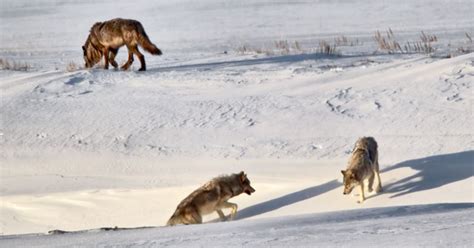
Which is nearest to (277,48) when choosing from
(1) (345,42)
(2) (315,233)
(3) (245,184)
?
(1) (345,42)

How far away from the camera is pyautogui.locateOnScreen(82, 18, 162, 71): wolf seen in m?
17.4

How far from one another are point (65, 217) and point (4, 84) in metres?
5.77

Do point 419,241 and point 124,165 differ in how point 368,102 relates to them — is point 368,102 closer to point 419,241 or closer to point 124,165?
point 124,165

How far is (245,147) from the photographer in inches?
496

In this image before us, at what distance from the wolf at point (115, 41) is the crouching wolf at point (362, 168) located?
24.5 feet

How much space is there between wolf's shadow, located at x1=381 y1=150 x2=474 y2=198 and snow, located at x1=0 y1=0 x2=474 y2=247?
3cm

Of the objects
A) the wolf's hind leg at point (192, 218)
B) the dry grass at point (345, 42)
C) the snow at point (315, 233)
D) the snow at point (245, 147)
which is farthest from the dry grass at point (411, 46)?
the snow at point (315, 233)

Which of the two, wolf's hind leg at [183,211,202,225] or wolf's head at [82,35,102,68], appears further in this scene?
wolf's head at [82,35,102,68]

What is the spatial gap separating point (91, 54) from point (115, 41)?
3.19 feet

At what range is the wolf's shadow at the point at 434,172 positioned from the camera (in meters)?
10.7

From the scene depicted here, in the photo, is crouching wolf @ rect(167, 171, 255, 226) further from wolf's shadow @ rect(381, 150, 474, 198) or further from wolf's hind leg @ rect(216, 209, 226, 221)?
wolf's shadow @ rect(381, 150, 474, 198)

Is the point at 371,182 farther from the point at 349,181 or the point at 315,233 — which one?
the point at 315,233

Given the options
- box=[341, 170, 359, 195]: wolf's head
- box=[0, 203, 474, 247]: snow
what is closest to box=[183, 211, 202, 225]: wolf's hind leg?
box=[341, 170, 359, 195]: wolf's head

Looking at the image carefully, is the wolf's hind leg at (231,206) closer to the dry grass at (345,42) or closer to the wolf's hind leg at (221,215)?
the wolf's hind leg at (221,215)
